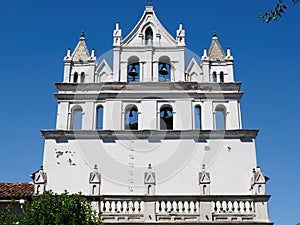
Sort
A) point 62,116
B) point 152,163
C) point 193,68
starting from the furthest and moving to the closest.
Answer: point 193,68 → point 62,116 → point 152,163

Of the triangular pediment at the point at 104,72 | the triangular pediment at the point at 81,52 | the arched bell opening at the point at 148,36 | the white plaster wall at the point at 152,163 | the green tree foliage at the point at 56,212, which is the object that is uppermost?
the arched bell opening at the point at 148,36

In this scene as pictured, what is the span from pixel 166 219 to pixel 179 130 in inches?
254

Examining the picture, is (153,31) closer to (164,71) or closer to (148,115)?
(164,71)

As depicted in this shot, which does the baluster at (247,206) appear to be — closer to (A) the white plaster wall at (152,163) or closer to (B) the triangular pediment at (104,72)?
(A) the white plaster wall at (152,163)

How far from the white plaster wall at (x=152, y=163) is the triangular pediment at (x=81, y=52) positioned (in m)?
5.95

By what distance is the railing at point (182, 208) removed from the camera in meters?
20.4

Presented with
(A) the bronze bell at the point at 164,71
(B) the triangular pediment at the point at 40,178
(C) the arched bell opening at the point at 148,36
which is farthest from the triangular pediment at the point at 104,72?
(B) the triangular pediment at the point at 40,178

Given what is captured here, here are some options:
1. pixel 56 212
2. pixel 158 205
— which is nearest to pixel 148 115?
pixel 158 205

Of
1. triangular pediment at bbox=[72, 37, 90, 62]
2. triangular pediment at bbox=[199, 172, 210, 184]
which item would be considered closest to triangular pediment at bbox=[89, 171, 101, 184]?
triangular pediment at bbox=[199, 172, 210, 184]

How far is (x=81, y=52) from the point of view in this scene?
1120 inches

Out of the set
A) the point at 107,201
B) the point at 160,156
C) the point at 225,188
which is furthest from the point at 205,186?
the point at 107,201

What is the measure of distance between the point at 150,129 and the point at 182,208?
20.5 ft

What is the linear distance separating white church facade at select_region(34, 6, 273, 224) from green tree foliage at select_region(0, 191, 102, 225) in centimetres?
465

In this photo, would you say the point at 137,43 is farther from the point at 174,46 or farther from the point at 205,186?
the point at 205,186
